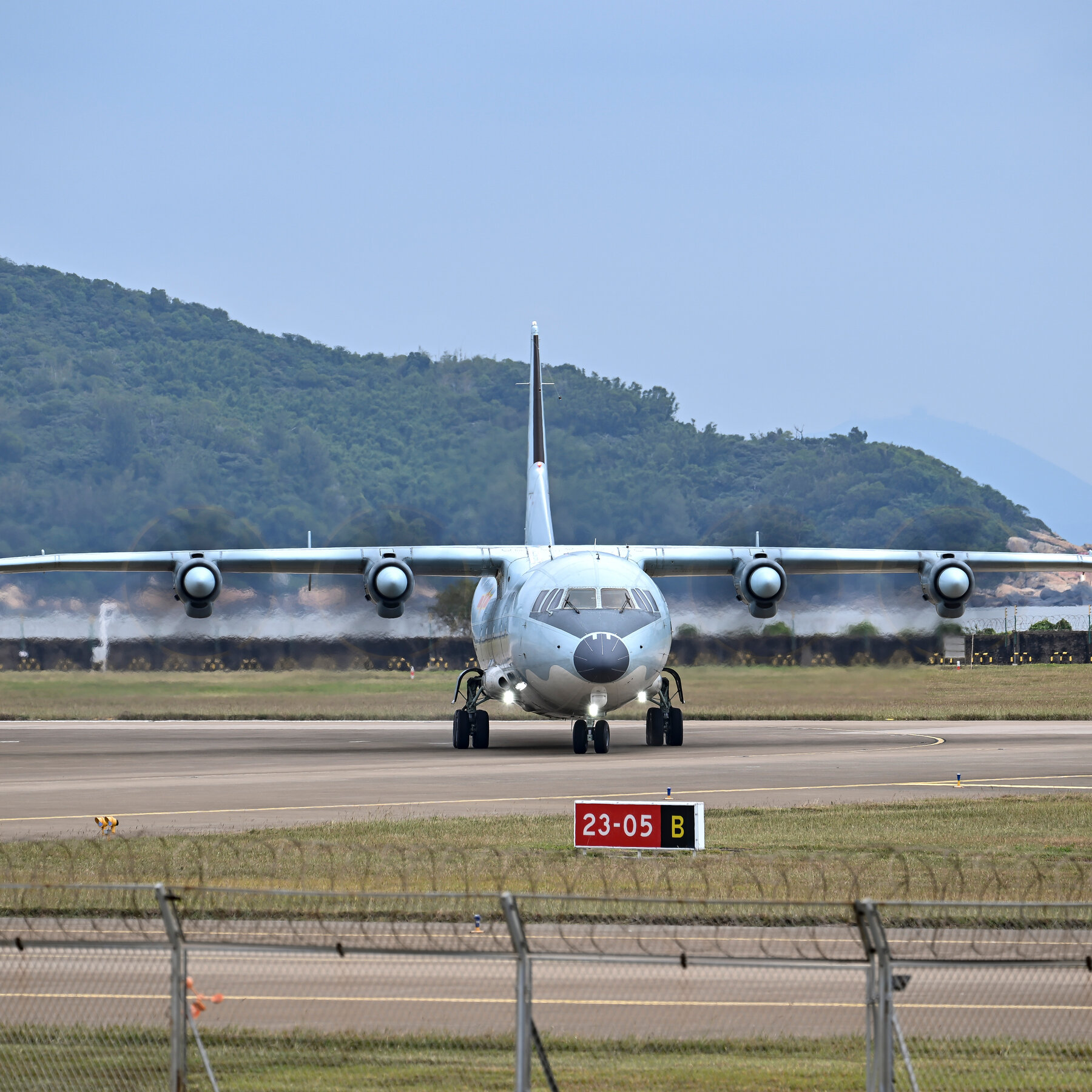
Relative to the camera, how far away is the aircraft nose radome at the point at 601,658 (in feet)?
104

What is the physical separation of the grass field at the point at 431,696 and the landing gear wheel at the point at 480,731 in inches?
321

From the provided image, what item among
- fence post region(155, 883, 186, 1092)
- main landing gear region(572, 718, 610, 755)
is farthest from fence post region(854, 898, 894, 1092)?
main landing gear region(572, 718, 610, 755)

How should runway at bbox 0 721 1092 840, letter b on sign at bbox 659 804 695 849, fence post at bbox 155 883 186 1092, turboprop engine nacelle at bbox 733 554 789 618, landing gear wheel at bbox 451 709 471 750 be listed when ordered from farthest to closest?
turboprop engine nacelle at bbox 733 554 789 618
landing gear wheel at bbox 451 709 471 750
runway at bbox 0 721 1092 840
letter b on sign at bbox 659 804 695 849
fence post at bbox 155 883 186 1092

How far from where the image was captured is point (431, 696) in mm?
53094

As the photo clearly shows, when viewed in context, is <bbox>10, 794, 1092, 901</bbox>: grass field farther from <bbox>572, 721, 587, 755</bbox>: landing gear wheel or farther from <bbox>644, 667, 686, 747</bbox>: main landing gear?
<bbox>644, 667, 686, 747</bbox>: main landing gear

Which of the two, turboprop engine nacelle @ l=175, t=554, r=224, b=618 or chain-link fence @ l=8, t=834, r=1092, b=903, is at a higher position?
turboprop engine nacelle @ l=175, t=554, r=224, b=618

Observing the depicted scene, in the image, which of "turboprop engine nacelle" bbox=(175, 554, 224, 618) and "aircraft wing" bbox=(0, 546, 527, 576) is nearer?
"turboprop engine nacelle" bbox=(175, 554, 224, 618)

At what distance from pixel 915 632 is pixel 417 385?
83682mm

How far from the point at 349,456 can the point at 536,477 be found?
7207 cm

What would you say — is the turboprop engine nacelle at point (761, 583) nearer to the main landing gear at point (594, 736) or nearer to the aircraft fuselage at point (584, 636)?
the aircraft fuselage at point (584, 636)

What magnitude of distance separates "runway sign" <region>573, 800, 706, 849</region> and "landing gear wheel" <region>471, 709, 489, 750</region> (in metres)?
17.9

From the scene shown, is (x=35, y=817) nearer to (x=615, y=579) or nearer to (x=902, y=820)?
(x=902, y=820)

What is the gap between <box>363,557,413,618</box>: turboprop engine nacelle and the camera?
37.0m

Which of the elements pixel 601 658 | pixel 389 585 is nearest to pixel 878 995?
pixel 601 658
